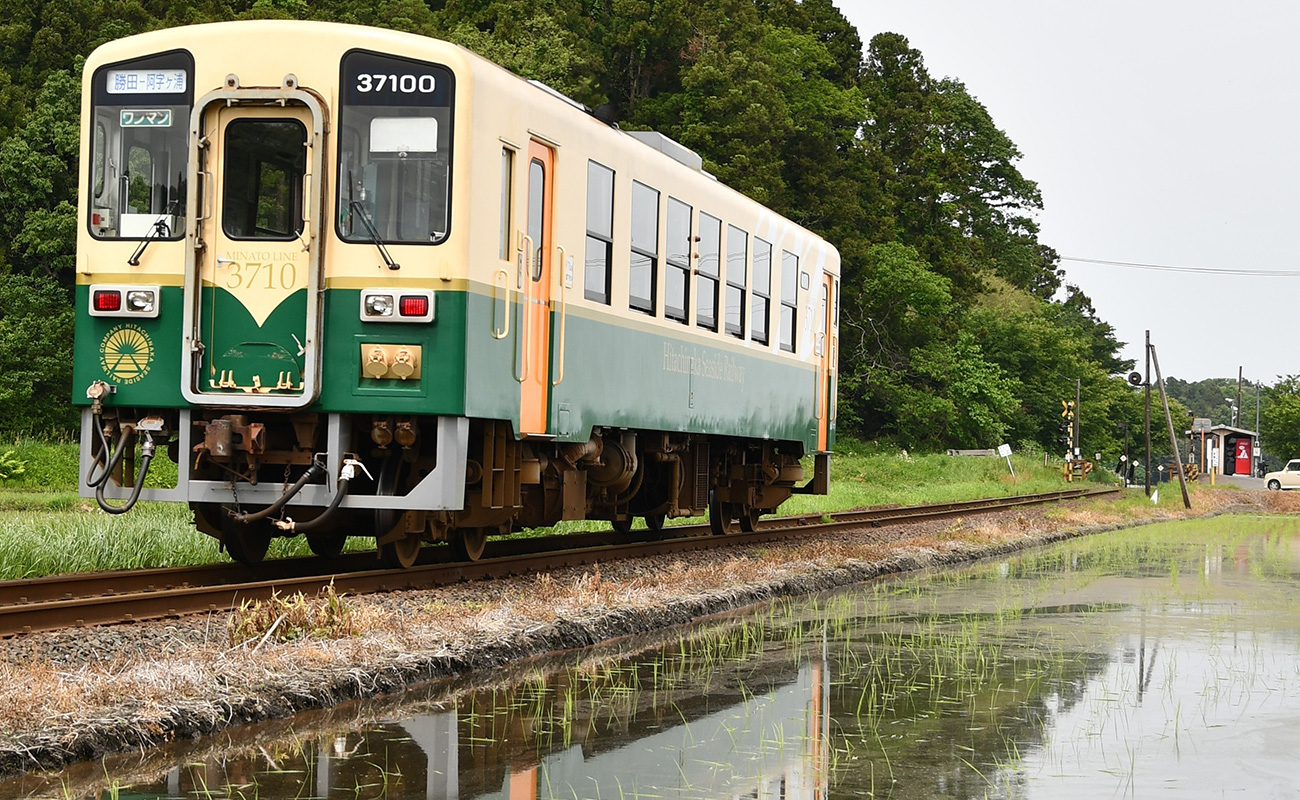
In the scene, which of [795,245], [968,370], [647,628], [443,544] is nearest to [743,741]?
[647,628]

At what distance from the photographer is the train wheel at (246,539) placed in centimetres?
1094

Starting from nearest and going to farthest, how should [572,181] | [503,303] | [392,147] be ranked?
1. [392,147]
2. [503,303]
3. [572,181]

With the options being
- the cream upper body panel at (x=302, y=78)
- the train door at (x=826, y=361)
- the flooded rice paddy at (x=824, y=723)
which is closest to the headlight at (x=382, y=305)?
the cream upper body panel at (x=302, y=78)

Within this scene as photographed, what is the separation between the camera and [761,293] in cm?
1620

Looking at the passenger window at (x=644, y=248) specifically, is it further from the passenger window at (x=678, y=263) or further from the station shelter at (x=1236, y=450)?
the station shelter at (x=1236, y=450)

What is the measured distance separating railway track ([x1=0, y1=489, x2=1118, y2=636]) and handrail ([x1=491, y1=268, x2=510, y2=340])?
1.82 metres

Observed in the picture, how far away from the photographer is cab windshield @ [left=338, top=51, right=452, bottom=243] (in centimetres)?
988

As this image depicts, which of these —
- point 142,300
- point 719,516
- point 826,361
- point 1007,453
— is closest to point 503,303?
point 142,300

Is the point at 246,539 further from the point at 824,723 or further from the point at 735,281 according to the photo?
the point at 735,281

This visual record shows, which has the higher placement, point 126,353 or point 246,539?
point 126,353

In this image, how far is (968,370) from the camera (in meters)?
57.5

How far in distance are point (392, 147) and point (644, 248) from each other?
3.50 metres

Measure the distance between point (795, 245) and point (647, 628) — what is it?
28.2ft

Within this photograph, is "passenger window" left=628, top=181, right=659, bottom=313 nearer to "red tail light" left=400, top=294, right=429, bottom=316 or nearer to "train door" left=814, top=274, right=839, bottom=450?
"red tail light" left=400, top=294, right=429, bottom=316
